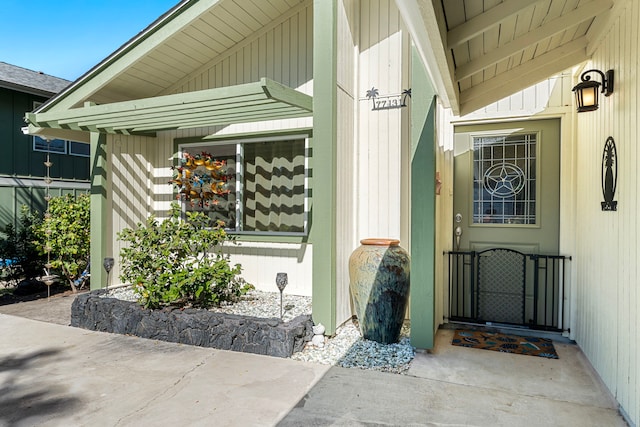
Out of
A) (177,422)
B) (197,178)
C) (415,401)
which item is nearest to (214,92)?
A: (197,178)

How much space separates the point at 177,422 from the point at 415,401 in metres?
1.58

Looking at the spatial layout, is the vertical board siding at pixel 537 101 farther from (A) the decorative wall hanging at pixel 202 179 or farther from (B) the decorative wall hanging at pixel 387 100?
(A) the decorative wall hanging at pixel 202 179

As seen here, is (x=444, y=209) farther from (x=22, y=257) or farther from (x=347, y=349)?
(x=22, y=257)

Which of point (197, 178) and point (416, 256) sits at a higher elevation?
point (197, 178)

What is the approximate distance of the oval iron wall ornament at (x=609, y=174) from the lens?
278 centimetres

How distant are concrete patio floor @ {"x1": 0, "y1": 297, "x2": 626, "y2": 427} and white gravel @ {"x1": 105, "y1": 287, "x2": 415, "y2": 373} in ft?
0.40

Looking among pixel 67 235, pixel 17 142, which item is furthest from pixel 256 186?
pixel 17 142

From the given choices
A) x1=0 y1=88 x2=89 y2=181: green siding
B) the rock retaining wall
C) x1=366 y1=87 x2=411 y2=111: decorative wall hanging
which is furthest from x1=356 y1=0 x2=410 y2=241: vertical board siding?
Result: x1=0 y1=88 x2=89 y2=181: green siding

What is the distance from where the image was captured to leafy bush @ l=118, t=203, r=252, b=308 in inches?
165

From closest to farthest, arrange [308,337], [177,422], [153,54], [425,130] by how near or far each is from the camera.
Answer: [177,422] < [425,130] < [308,337] < [153,54]

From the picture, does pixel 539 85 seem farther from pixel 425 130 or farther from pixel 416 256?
pixel 416 256

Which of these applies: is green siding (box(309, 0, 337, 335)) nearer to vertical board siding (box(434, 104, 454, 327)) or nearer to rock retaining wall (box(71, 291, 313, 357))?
rock retaining wall (box(71, 291, 313, 357))

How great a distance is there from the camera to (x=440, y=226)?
4.11 meters

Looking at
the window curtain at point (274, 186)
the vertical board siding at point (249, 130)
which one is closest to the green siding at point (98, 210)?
the vertical board siding at point (249, 130)
